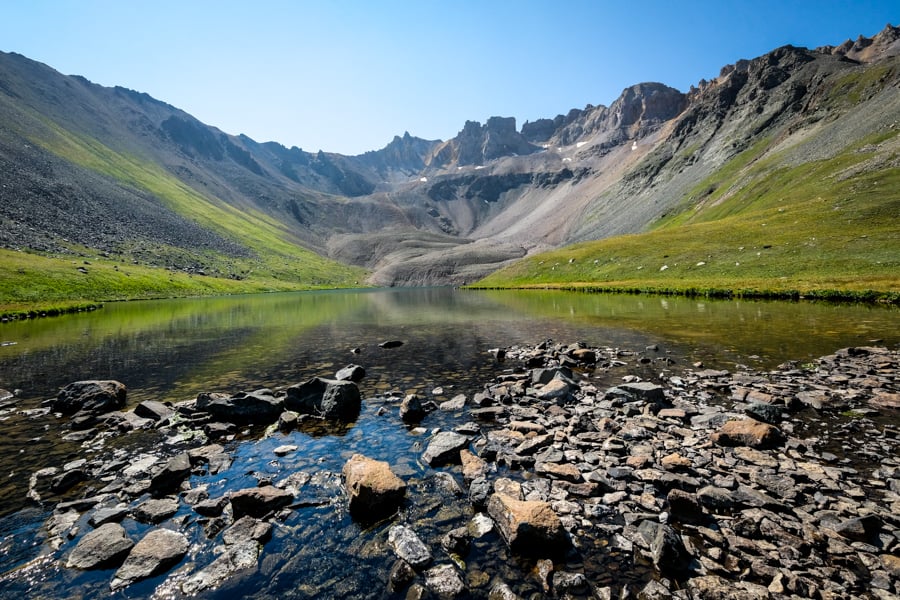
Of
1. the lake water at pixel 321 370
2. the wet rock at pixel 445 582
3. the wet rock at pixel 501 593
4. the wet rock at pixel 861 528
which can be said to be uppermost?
the wet rock at pixel 861 528

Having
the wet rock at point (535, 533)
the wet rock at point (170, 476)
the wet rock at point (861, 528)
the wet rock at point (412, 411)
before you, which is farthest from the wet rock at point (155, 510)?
the wet rock at point (861, 528)

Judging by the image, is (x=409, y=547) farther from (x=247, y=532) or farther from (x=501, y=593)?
(x=247, y=532)

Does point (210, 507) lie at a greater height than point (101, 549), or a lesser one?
lesser

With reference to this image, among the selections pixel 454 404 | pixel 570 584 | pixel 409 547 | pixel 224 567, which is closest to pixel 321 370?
pixel 454 404

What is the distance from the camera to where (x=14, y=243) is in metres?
97.9

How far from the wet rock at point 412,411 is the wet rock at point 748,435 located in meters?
10.3

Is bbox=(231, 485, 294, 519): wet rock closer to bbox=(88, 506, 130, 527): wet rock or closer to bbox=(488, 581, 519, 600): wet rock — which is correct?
bbox=(88, 506, 130, 527): wet rock

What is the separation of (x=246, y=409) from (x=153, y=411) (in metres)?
3.94

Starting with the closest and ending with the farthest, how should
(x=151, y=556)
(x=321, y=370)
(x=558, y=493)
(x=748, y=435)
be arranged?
1. (x=151, y=556)
2. (x=558, y=493)
3. (x=748, y=435)
4. (x=321, y=370)

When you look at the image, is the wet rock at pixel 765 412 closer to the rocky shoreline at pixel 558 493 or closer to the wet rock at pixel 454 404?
the rocky shoreline at pixel 558 493

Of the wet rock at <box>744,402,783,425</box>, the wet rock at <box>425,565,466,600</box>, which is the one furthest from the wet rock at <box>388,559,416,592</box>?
the wet rock at <box>744,402,783,425</box>

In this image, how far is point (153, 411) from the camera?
53.8 ft

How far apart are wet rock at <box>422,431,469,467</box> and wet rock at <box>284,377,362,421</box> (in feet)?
16.2

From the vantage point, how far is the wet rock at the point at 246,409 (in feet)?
53.2
